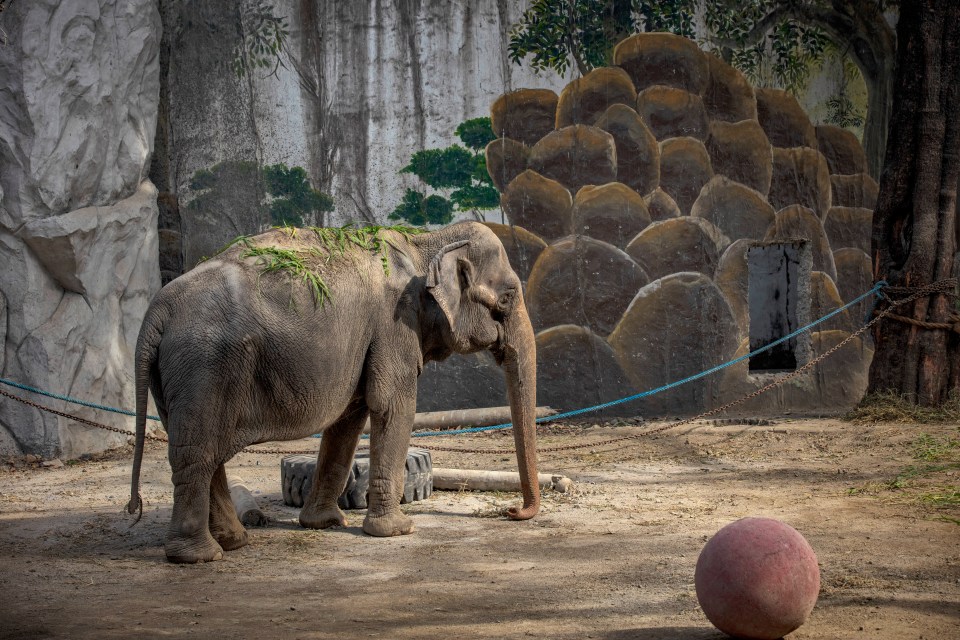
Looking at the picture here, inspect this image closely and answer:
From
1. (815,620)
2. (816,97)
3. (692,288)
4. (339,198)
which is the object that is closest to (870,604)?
(815,620)

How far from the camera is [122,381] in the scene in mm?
10117

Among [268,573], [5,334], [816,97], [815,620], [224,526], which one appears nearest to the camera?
[815,620]

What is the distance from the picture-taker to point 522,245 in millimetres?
11211

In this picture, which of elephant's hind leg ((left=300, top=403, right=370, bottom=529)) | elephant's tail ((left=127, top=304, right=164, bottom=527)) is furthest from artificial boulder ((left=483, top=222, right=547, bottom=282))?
elephant's tail ((left=127, top=304, right=164, bottom=527))

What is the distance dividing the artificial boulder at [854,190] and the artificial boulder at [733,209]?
95cm

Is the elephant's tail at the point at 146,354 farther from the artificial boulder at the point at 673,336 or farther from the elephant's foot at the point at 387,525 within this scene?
the artificial boulder at the point at 673,336

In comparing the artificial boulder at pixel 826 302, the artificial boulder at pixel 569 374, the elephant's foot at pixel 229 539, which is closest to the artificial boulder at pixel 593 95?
the artificial boulder at pixel 569 374

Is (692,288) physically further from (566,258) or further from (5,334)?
(5,334)

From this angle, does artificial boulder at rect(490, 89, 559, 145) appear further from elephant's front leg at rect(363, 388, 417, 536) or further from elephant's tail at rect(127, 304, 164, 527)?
elephant's tail at rect(127, 304, 164, 527)

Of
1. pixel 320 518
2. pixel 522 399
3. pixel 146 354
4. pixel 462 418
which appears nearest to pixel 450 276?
pixel 522 399

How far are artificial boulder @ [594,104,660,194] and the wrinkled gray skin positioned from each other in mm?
5567

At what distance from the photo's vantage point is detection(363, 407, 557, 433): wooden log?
10.5 meters

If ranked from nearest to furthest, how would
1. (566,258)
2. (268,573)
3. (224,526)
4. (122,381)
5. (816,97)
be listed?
1. (268,573)
2. (224,526)
3. (122,381)
4. (566,258)
5. (816,97)

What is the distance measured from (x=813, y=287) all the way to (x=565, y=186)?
3.24 meters
